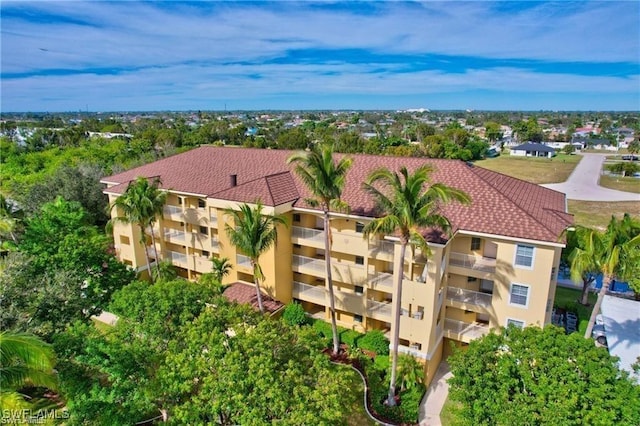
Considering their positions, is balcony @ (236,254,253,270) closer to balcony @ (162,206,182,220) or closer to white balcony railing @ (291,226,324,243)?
white balcony railing @ (291,226,324,243)

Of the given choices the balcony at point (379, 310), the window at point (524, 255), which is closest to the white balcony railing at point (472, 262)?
the window at point (524, 255)

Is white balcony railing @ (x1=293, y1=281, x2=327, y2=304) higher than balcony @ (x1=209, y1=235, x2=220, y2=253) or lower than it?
lower

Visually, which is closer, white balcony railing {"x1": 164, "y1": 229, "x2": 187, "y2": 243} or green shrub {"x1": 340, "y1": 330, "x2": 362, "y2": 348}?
green shrub {"x1": 340, "y1": 330, "x2": 362, "y2": 348}

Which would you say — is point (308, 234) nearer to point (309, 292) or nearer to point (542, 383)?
point (309, 292)

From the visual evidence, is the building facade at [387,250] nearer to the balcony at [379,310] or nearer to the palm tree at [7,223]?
the balcony at [379,310]

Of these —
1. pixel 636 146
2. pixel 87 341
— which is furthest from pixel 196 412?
pixel 636 146

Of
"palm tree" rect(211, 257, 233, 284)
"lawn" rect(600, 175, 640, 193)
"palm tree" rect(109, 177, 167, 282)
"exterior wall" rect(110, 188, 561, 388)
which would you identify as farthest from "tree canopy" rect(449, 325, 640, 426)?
"lawn" rect(600, 175, 640, 193)

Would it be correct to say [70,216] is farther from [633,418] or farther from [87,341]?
[633,418]
